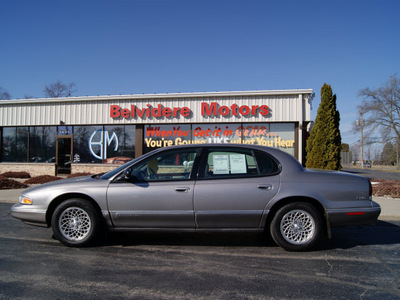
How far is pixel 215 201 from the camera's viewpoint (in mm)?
4492

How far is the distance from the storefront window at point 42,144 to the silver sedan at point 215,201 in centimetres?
1461

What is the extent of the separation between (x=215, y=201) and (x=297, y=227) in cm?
130

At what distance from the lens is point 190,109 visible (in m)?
16.0

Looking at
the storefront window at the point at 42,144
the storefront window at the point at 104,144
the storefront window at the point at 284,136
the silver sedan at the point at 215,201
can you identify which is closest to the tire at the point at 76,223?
the silver sedan at the point at 215,201

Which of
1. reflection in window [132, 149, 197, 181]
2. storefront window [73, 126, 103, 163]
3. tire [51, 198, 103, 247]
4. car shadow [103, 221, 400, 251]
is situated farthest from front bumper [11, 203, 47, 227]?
storefront window [73, 126, 103, 163]

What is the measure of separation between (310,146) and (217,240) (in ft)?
30.4

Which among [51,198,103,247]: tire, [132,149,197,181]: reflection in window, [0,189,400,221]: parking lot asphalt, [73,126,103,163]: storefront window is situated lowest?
[0,189,400,221]: parking lot asphalt

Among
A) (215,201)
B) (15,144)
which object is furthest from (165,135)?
(215,201)

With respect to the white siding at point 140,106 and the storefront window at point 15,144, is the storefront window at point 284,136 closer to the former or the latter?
the white siding at point 140,106

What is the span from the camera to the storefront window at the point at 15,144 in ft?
61.0

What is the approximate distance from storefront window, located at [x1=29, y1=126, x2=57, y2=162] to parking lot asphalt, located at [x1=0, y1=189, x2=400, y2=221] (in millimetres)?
7032

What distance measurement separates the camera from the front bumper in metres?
4.72

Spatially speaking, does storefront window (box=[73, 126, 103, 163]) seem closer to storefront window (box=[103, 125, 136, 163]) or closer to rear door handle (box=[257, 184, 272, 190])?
storefront window (box=[103, 125, 136, 163])

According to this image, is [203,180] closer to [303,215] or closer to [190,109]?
[303,215]
